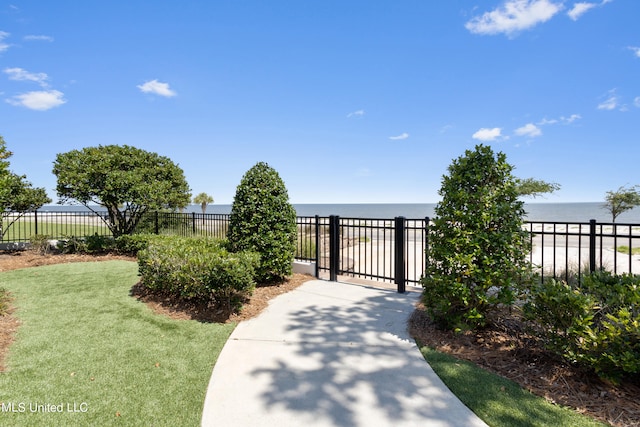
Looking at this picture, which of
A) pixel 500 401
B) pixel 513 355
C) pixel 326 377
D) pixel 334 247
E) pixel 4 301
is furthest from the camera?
pixel 334 247

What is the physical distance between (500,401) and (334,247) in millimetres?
5238

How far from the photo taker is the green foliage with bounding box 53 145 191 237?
1005 centimetres

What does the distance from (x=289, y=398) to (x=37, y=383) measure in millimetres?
2651

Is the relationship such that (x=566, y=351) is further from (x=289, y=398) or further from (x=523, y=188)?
(x=523, y=188)

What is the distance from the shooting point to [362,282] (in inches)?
305

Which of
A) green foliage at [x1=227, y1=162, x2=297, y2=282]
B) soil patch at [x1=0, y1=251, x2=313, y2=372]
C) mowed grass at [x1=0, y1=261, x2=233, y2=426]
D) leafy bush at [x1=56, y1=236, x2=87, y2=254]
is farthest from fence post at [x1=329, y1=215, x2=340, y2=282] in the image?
leafy bush at [x1=56, y1=236, x2=87, y2=254]

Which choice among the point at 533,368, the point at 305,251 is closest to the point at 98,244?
the point at 305,251

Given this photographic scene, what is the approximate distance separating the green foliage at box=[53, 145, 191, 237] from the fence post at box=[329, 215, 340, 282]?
21.9 feet

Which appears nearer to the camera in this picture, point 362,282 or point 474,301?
point 474,301

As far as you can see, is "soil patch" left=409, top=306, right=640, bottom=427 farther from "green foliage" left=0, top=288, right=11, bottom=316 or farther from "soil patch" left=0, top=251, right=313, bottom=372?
"green foliage" left=0, top=288, right=11, bottom=316

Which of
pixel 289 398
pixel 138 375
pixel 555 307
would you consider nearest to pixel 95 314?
pixel 138 375

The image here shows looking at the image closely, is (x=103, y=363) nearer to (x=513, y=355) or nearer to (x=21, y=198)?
(x=513, y=355)

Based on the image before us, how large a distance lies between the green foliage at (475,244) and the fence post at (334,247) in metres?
3.39

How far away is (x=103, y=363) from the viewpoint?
12.0 feet
